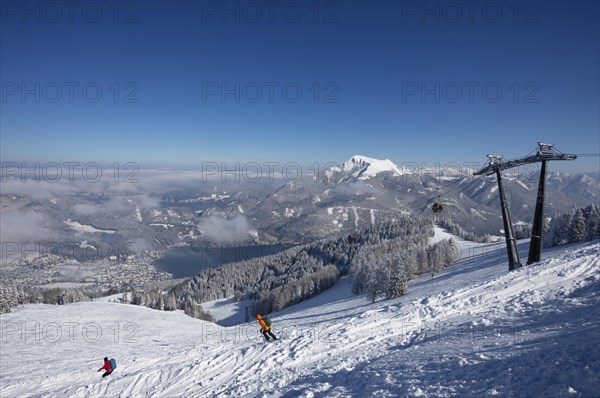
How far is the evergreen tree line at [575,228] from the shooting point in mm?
49906

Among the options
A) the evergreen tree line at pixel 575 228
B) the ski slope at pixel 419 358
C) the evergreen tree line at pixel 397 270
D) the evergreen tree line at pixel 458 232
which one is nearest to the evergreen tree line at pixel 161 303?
the evergreen tree line at pixel 397 270

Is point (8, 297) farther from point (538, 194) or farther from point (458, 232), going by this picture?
point (458, 232)

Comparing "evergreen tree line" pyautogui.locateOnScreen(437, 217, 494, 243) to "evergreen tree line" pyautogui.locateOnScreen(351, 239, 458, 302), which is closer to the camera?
"evergreen tree line" pyautogui.locateOnScreen(351, 239, 458, 302)

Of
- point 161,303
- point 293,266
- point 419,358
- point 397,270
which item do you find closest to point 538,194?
point 419,358

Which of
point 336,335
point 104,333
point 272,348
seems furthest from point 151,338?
point 336,335

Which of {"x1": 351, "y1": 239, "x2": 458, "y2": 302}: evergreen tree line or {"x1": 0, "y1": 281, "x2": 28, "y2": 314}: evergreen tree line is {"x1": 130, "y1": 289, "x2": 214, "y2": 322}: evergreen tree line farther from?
{"x1": 351, "y1": 239, "x2": 458, "y2": 302}: evergreen tree line

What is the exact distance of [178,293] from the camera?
12719 centimetres

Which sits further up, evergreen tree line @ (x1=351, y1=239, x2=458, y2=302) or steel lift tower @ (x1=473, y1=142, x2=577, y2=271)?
steel lift tower @ (x1=473, y1=142, x2=577, y2=271)

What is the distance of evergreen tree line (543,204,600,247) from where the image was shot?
49906 mm

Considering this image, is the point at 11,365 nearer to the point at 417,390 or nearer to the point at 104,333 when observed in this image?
the point at 104,333

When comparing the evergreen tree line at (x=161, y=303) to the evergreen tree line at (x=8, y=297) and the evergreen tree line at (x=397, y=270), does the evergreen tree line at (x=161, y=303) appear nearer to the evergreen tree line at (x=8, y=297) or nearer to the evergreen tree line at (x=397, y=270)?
the evergreen tree line at (x=8, y=297)

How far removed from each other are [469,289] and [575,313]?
27.1ft

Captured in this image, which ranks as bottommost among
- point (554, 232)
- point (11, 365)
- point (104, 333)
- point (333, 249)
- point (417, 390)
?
point (333, 249)

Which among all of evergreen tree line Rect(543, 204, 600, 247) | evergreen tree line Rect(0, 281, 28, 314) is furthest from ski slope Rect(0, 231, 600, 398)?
evergreen tree line Rect(543, 204, 600, 247)
